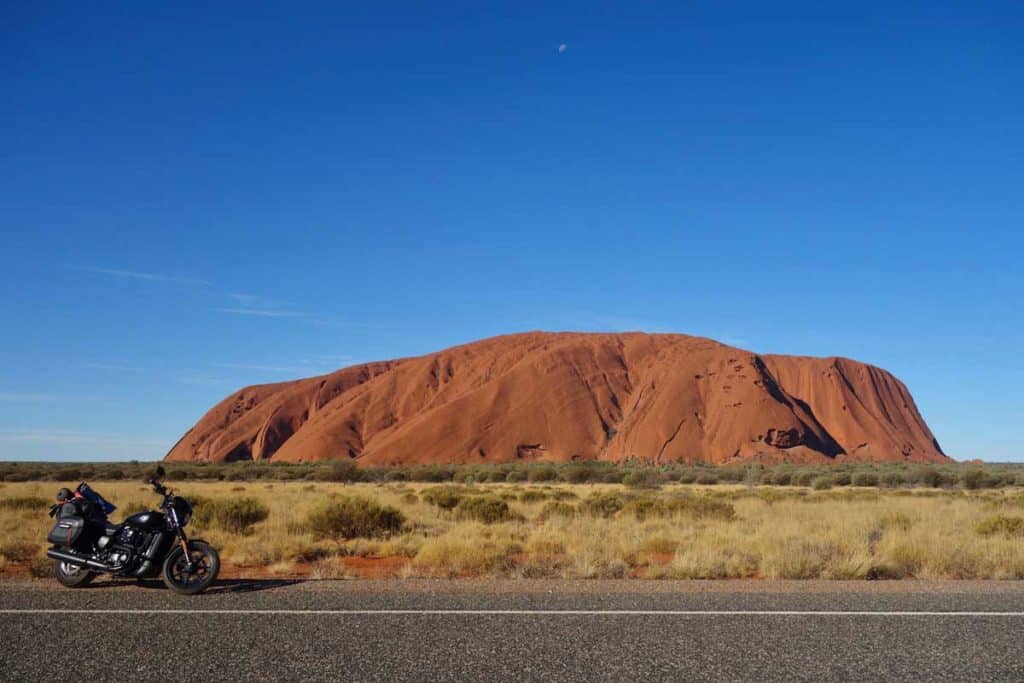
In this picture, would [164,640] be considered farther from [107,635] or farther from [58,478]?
[58,478]

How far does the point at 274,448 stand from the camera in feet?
330

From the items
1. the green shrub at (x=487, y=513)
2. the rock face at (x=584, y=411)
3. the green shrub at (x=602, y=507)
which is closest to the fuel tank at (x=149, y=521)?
the green shrub at (x=487, y=513)

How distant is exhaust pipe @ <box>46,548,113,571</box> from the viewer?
9.22 meters

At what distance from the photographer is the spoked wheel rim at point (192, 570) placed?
29.5 feet

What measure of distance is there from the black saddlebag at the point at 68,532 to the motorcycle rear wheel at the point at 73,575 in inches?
11.9

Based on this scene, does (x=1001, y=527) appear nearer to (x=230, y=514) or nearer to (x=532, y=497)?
(x=532, y=497)

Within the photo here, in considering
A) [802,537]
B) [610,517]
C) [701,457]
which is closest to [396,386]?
[701,457]

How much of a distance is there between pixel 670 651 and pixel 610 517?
14673mm

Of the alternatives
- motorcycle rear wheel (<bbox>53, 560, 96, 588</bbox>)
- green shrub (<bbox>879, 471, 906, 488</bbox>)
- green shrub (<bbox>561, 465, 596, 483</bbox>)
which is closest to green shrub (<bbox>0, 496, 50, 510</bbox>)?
motorcycle rear wheel (<bbox>53, 560, 96, 588</bbox>)

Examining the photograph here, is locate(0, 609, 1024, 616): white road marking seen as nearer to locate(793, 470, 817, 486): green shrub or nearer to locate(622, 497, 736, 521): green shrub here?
locate(622, 497, 736, 521): green shrub

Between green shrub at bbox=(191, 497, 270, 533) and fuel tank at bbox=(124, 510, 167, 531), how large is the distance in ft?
26.2

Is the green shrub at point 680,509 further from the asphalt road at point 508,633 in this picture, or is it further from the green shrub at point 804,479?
the green shrub at point 804,479

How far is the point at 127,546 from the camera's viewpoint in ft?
30.5

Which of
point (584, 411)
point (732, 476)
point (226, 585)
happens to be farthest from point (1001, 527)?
point (584, 411)
